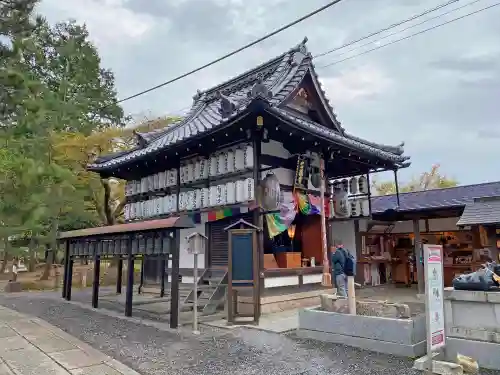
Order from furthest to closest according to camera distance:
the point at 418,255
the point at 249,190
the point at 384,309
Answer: the point at 418,255 → the point at 249,190 → the point at 384,309

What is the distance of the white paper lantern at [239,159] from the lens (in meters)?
10.4

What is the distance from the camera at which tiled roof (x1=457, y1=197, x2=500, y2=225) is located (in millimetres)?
9729

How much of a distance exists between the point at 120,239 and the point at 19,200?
448cm

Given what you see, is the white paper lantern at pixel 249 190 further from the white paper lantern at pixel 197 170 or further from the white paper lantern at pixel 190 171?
the white paper lantern at pixel 190 171

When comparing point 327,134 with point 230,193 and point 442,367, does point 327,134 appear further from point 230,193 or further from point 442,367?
point 442,367

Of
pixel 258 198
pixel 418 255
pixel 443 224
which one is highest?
pixel 258 198

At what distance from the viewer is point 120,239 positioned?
10.5m

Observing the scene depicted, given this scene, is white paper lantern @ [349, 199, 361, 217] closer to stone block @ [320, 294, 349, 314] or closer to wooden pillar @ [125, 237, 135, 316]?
stone block @ [320, 294, 349, 314]

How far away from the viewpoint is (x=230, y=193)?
10383mm

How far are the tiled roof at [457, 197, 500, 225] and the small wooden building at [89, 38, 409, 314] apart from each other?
3.10m

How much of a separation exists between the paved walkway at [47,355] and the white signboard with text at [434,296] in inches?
160

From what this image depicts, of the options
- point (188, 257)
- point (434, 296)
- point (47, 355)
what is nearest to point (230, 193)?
point (188, 257)

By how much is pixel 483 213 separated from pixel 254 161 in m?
6.37

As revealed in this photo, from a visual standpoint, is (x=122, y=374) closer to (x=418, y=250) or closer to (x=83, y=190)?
(x=418, y=250)
